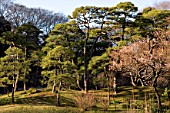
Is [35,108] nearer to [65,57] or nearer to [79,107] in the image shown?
[79,107]

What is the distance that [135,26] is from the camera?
67.9 ft

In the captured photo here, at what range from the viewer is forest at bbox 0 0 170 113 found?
1542 cm

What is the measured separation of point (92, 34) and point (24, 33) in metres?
4.72

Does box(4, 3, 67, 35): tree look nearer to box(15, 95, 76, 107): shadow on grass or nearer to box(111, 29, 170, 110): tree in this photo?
box(15, 95, 76, 107): shadow on grass

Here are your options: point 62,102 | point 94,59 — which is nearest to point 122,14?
point 94,59

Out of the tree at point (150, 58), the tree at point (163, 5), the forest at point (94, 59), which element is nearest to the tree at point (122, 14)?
the forest at point (94, 59)

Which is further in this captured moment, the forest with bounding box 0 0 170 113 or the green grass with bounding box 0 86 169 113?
the forest with bounding box 0 0 170 113

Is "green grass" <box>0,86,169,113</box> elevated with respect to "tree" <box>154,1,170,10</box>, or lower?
lower

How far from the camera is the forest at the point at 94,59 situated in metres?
15.4

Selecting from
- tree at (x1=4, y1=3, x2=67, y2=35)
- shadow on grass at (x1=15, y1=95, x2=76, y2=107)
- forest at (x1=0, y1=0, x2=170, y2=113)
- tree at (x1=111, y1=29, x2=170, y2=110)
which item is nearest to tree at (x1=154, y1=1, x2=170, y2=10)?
forest at (x1=0, y1=0, x2=170, y2=113)

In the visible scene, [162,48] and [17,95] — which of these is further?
[17,95]

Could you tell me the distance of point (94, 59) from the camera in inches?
788

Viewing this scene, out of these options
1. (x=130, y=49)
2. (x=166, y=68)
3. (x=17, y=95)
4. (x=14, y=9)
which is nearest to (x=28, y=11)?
(x=14, y=9)

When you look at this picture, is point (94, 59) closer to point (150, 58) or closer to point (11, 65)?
point (11, 65)
